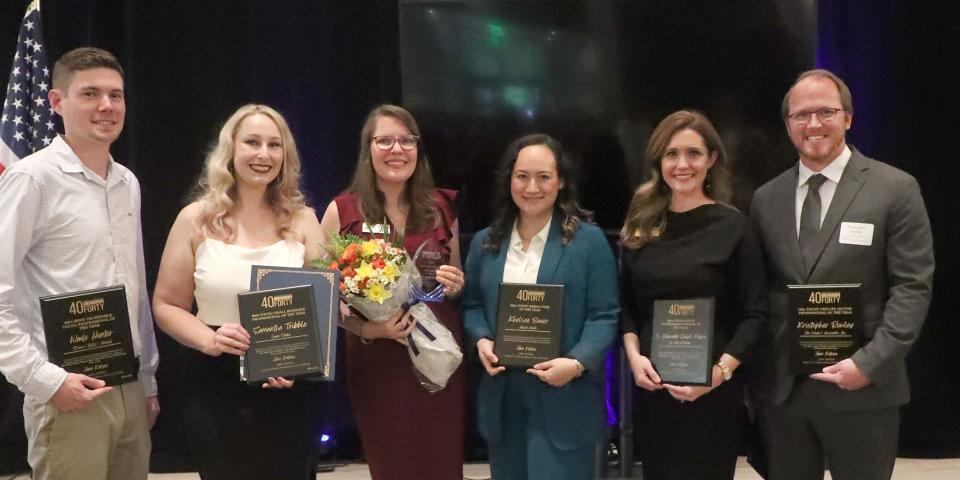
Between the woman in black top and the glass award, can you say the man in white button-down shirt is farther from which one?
the woman in black top

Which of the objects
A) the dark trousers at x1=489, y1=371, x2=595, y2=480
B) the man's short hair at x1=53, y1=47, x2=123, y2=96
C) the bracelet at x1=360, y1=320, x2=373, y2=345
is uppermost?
the man's short hair at x1=53, y1=47, x2=123, y2=96

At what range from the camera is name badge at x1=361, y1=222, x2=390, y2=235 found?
3.31 m

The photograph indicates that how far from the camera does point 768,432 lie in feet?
10.6

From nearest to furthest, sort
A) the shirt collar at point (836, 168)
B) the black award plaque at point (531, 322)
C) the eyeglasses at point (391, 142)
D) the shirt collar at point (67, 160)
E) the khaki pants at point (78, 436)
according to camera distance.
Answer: the khaki pants at point (78, 436)
the shirt collar at point (67, 160)
the black award plaque at point (531, 322)
the shirt collar at point (836, 168)
the eyeglasses at point (391, 142)

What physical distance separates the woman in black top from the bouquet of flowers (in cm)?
71

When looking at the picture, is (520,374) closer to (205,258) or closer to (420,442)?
(420,442)

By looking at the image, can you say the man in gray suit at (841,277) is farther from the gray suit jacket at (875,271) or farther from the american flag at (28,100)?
the american flag at (28,100)

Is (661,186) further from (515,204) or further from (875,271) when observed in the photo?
(875,271)

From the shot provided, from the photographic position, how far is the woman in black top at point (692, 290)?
3.12 m

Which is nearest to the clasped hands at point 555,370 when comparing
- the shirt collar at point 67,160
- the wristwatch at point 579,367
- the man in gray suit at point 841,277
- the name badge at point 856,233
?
the wristwatch at point 579,367

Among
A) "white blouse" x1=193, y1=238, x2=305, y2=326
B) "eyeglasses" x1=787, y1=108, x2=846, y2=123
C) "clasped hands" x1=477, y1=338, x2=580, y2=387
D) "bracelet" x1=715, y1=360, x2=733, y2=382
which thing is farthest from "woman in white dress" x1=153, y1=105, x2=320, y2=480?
"eyeglasses" x1=787, y1=108, x2=846, y2=123

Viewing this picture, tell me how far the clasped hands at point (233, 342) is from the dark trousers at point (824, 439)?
1803 millimetres

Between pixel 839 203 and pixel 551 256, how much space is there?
3.45 ft

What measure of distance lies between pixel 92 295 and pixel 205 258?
432mm
